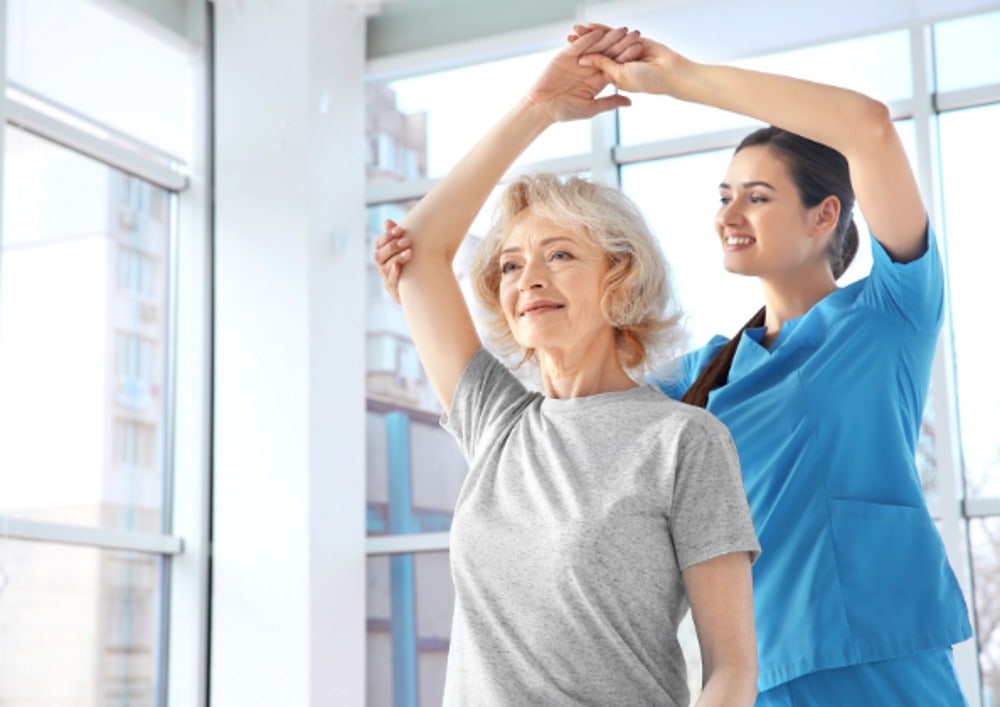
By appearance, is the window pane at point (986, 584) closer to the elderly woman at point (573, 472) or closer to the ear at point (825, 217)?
the ear at point (825, 217)

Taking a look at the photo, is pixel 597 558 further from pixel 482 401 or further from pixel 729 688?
pixel 482 401

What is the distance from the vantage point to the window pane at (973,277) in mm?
3727

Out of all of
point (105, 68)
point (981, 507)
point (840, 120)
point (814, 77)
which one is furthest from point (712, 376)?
point (105, 68)

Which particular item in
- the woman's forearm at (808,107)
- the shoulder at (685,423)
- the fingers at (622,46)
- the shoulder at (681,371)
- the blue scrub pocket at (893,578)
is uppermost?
the fingers at (622,46)

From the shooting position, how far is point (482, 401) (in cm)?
146

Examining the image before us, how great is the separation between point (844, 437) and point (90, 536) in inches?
112

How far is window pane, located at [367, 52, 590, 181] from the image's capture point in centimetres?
449

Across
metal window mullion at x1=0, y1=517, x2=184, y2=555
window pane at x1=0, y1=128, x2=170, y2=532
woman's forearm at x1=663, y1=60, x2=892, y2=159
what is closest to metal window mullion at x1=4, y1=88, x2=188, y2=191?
window pane at x1=0, y1=128, x2=170, y2=532

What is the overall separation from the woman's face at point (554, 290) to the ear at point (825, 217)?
475 mm

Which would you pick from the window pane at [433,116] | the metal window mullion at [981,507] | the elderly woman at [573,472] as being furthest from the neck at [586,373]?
the window pane at [433,116]

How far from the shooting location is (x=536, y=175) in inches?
59.2

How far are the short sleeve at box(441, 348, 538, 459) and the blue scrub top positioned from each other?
0.64 feet

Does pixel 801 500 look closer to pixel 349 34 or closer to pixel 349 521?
pixel 349 521

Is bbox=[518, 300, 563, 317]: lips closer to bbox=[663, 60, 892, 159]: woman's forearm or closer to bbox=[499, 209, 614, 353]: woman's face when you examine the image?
bbox=[499, 209, 614, 353]: woman's face
